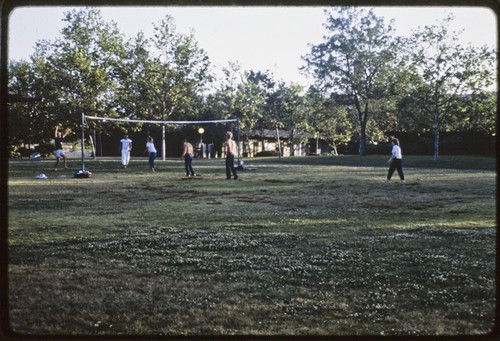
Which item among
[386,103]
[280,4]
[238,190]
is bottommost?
[238,190]

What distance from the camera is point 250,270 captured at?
4.05 m

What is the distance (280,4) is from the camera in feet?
7.56

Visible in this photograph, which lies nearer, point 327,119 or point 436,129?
point 436,129

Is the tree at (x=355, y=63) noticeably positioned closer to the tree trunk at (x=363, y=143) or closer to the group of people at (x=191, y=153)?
the tree trunk at (x=363, y=143)

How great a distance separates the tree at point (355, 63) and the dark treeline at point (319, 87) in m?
0.09

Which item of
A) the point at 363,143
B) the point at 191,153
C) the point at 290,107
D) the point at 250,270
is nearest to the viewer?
the point at 250,270

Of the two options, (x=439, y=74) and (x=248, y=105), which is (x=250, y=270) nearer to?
(x=439, y=74)

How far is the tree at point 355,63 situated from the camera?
109 ft

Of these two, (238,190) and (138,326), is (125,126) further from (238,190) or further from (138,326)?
(138,326)

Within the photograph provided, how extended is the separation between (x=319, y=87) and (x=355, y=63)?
4525 millimetres

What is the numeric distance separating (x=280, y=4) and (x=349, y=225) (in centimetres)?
474

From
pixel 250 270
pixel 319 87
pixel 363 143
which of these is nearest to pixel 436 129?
pixel 363 143

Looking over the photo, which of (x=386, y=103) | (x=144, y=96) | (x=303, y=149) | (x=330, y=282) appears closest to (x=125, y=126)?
(x=144, y=96)

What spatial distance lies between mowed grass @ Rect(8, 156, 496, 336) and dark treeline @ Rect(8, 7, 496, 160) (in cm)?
174
